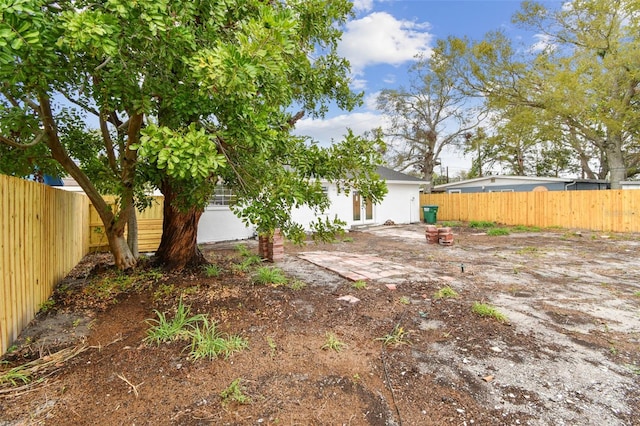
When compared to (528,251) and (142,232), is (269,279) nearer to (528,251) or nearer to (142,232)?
(142,232)

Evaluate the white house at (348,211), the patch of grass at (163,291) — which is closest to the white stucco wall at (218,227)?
the white house at (348,211)

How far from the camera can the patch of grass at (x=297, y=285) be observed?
15.6ft

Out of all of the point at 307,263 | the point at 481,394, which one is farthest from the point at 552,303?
the point at 307,263

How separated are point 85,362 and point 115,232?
2718mm

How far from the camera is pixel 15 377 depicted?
2.44 m

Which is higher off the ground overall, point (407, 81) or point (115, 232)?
point (407, 81)

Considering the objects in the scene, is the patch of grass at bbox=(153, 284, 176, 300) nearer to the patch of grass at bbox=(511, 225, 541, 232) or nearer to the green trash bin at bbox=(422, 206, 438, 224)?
the patch of grass at bbox=(511, 225, 541, 232)

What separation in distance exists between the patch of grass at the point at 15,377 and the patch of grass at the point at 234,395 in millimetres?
1539

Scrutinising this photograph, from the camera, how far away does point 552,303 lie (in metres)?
4.28

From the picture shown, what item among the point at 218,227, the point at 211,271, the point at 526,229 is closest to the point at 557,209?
the point at 526,229

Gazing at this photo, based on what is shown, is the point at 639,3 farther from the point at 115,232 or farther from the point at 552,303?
the point at 115,232

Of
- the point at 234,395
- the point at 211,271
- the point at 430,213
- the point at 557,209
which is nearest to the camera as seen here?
the point at 234,395

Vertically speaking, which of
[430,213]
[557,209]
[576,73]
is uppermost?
[576,73]

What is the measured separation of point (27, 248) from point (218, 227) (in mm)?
7491
